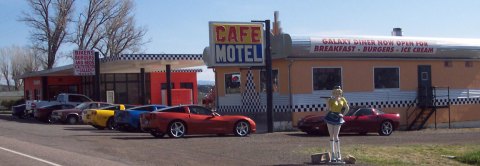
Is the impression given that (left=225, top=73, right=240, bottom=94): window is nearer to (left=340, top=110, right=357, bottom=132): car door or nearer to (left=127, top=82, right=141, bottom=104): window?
(left=340, top=110, right=357, bottom=132): car door

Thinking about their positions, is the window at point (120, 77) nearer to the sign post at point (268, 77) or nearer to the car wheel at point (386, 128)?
the sign post at point (268, 77)

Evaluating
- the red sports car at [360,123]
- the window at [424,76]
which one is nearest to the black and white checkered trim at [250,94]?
the red sports car at [360,123]

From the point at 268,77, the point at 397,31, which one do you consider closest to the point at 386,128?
the point at 268,77

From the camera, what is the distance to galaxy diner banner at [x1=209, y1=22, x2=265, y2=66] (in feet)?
81.7

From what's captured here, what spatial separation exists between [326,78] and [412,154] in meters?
11.9

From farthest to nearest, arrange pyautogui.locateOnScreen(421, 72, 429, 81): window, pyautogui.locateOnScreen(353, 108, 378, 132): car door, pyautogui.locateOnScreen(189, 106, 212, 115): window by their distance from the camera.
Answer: pyautogui.locateOnScreen(421, 72, 429, 81): window
pyautogui.locateOnScreen(353, 108, 378, 132): car door
pyautogui.locateOnScreen(189, 106, 212, 115): window

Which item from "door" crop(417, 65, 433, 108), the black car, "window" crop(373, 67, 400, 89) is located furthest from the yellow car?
the black car

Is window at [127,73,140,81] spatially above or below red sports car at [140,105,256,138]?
above

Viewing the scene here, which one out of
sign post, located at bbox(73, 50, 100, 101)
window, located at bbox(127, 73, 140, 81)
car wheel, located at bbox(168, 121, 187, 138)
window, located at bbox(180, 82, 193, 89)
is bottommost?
car wheel, located at bbox(168, 121, 187, 138)

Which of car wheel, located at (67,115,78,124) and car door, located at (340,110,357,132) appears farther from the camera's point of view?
car wheel, located at (67,115,78,124)

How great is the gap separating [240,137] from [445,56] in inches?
490

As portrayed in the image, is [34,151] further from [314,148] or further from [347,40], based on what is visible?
[347,40]

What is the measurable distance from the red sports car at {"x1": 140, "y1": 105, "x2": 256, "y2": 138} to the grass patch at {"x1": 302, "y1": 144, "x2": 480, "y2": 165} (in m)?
5.78

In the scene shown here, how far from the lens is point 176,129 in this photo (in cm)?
2183
